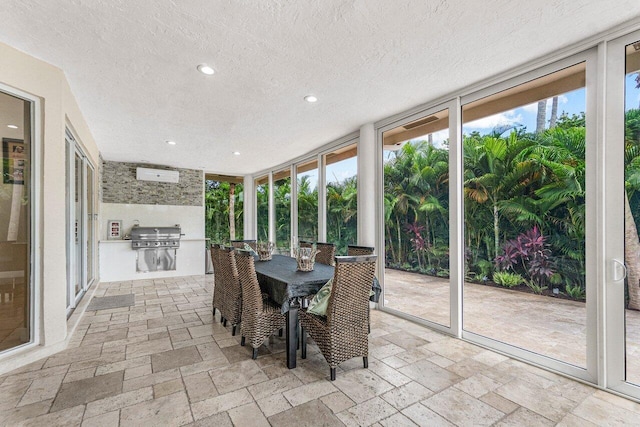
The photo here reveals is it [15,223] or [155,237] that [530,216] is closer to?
[15,223]

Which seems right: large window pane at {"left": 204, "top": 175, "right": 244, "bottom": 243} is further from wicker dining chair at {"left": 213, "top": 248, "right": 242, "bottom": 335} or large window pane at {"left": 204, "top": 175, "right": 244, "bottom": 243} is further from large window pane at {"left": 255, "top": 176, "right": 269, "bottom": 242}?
wicker dining chair at {"left": 213, "top": 248, "right": 242, "bottom": 335}

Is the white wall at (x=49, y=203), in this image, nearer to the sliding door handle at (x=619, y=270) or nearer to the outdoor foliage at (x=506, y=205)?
the outdoor foliage at (x=506, y=205)

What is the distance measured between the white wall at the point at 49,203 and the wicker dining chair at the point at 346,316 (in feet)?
7.83

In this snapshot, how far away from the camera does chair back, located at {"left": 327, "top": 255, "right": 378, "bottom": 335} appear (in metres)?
2.39

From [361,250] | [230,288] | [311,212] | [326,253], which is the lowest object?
[230,288]

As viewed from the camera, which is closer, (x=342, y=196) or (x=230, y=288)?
(x=230, y=288)

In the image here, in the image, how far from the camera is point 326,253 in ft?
13.8

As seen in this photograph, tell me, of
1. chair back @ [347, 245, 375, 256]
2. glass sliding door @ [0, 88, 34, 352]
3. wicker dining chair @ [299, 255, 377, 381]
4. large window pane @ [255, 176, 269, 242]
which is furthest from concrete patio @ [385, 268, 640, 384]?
large window pane @ [255, 176, 269, 242]

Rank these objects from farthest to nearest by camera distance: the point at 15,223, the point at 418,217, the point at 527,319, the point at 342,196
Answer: the point at 342,196 → the point at 418,217 → the point at 527,319 → the point at 15,223

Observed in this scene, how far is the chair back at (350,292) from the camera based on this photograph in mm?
2387

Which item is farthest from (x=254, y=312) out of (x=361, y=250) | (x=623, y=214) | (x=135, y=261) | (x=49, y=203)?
(x=135, y=261)

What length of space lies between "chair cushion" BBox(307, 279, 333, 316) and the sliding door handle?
2116mm

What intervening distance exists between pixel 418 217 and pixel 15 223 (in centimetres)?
412

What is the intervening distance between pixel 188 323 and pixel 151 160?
4.59 m
